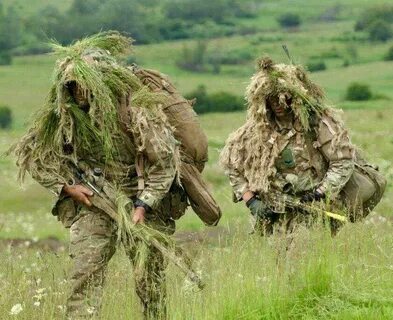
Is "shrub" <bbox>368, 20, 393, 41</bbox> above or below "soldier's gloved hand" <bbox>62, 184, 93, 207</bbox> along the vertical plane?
below

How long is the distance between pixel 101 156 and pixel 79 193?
0.34 m

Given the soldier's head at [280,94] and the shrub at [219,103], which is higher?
the soldier's head at [280,94]

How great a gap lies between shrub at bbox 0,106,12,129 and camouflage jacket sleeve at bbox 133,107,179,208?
3227 inches

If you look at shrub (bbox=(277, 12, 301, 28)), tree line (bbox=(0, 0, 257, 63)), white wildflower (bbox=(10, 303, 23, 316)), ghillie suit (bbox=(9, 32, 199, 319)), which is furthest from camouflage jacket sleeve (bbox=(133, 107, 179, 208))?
shrub (bbox=(277, 12, 301, 28))

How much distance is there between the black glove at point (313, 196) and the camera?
37.3ft

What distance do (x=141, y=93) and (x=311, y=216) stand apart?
1716 millimetres

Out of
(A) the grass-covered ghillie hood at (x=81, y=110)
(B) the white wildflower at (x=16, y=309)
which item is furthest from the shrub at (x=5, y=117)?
(B) the white wildflower at (x=16, y=309)

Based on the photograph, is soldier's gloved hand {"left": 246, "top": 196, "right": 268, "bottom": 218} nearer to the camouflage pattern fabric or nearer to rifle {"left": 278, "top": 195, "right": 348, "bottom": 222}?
the camouflage pattern fabric

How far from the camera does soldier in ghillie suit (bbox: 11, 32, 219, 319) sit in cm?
1007

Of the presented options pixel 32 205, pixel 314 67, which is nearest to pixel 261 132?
pixel 32 205

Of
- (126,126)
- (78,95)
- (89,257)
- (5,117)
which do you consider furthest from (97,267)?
(5,117)

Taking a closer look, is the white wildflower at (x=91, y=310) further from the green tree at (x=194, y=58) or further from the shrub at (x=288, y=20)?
the shrub at (x=288, y=20)

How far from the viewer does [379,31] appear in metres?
148

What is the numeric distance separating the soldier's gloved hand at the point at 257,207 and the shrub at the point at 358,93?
7646 cm
